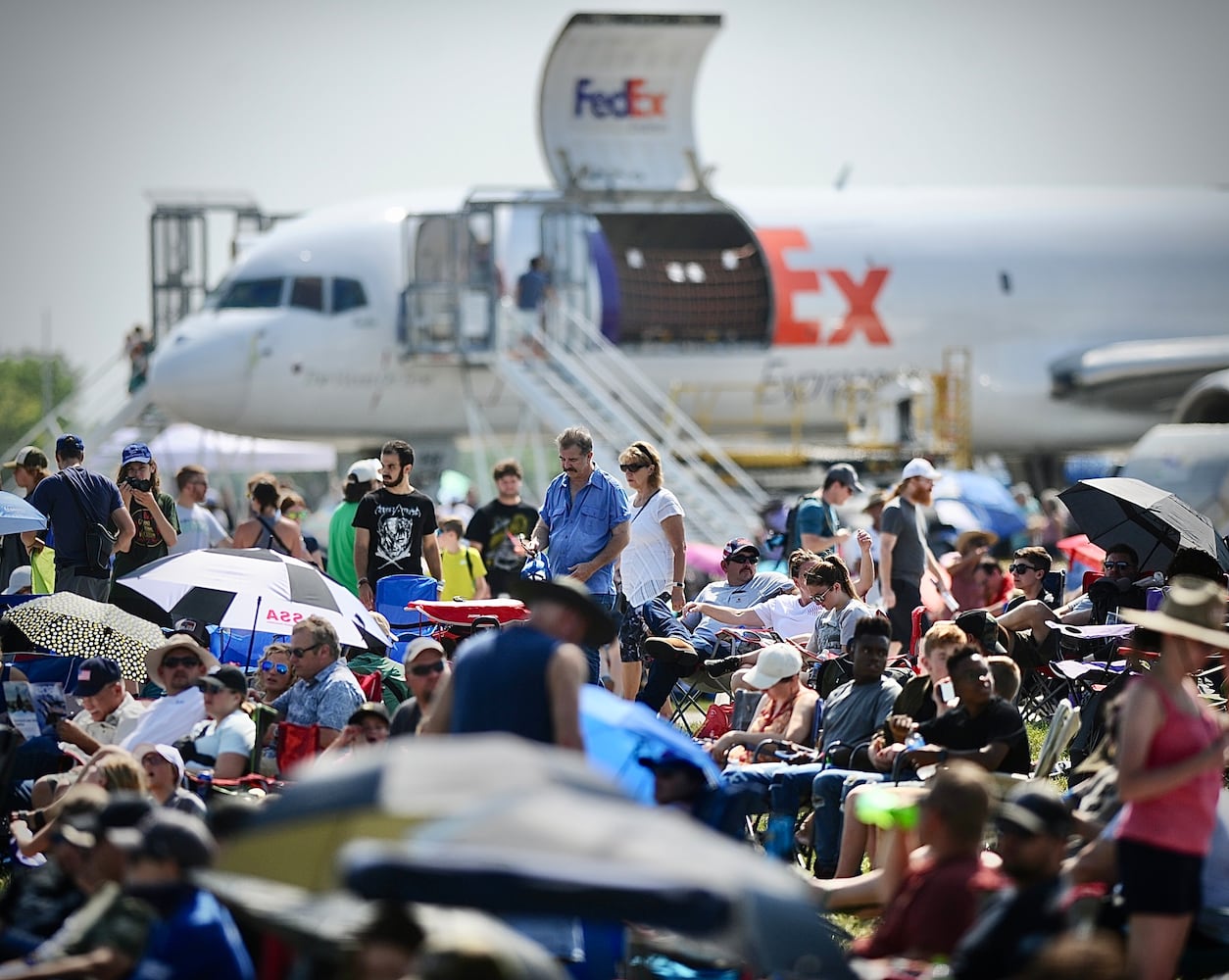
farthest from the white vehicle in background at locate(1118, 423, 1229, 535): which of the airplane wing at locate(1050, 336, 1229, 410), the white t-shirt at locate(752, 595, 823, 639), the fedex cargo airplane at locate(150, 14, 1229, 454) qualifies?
the white t-shirt at locate(752, 595, 823, 639)

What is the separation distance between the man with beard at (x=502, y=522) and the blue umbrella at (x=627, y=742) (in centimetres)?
604

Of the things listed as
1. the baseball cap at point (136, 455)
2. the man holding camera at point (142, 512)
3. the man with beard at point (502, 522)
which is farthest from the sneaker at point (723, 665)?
the baseball cap at point (136, 455)

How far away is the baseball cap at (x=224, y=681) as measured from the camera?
7258 mm

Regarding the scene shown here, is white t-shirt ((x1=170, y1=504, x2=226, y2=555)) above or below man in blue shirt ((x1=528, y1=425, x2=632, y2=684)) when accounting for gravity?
below

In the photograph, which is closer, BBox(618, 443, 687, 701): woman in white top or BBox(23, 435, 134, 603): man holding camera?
BBox(618, 443, 687, 701): woman in white top

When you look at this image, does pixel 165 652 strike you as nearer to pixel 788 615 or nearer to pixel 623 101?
pixel 788 615

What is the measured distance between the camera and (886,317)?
2164 cm

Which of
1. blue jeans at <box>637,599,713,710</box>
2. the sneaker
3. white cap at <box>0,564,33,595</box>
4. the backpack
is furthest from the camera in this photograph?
the backpack

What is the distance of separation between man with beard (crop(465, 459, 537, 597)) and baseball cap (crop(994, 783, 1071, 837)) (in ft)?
23.6

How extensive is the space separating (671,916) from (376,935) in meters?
0.62

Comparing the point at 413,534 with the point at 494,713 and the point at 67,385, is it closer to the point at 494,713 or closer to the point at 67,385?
the point at 494,713

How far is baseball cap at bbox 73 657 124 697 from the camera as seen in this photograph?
7.58 m

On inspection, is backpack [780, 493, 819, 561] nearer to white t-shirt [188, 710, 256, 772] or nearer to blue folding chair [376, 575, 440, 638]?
blue folding chair [376, 575, 440, 638]

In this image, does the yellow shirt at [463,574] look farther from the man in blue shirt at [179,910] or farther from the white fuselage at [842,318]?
the white fuselage at [842,318]
